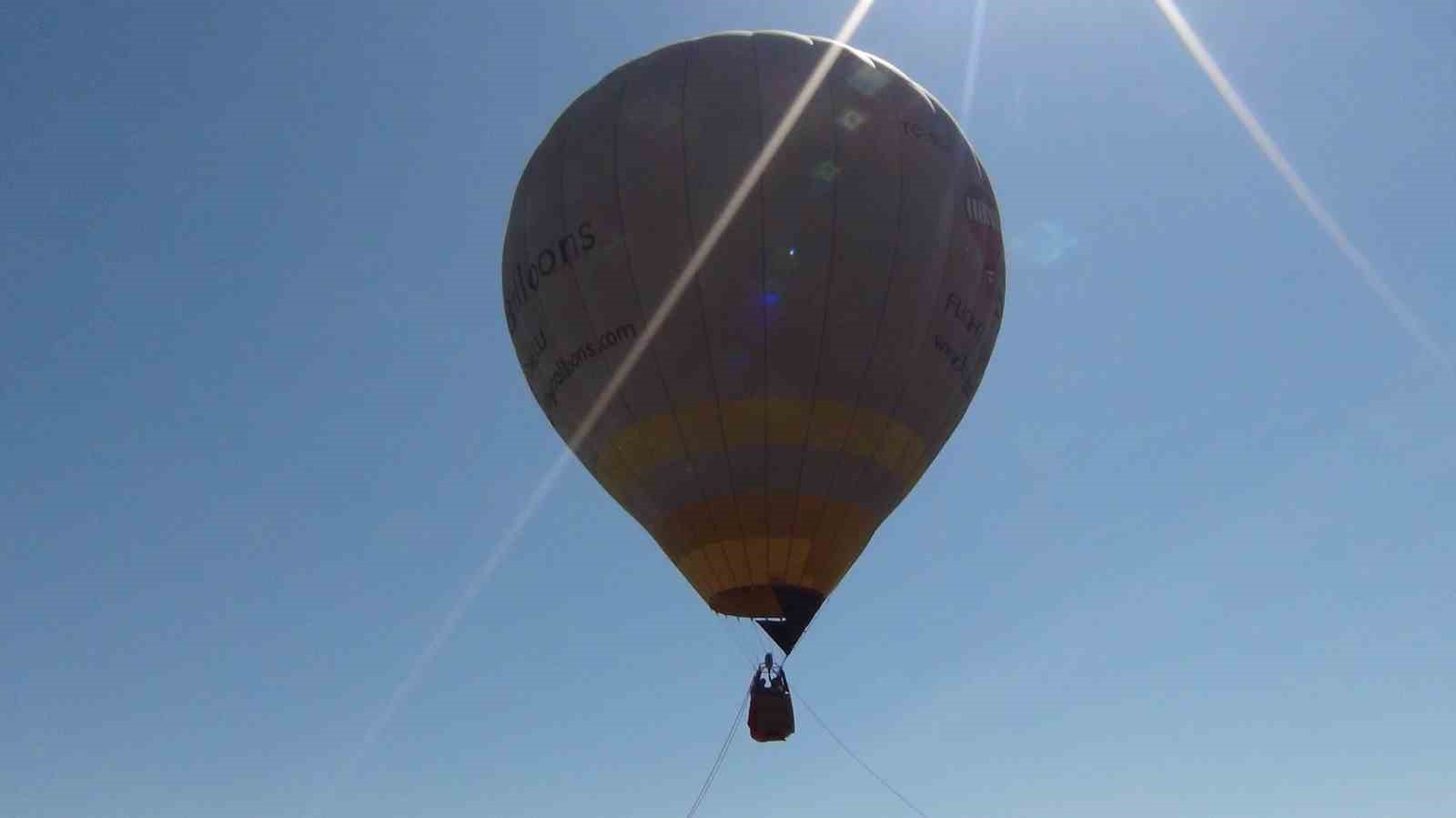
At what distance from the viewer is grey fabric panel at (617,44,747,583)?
1834 centimetres

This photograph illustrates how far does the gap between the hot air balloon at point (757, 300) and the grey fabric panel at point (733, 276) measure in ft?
0.09

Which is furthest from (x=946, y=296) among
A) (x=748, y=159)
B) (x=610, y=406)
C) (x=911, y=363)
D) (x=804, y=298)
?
(x=610, y=406)

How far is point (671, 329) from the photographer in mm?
18469

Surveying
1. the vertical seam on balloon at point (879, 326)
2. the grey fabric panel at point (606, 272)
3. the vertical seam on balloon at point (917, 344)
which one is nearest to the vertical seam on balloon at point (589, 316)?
the grey fabric panel at point (606, 272)

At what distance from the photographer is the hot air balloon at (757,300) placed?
18281mm

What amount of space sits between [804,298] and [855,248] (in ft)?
3.62

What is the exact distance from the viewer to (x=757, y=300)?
18.2 metres

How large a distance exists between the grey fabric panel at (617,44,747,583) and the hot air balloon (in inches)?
1.1

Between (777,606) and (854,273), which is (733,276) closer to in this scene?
(854,273)

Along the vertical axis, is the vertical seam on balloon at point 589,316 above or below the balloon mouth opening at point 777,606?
above

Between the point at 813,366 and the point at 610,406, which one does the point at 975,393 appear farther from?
the point at 610,406

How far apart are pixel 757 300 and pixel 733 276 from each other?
497 mm

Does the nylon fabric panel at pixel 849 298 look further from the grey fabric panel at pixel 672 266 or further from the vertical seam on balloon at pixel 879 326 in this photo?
the grey fabric panel at pixel 672 266

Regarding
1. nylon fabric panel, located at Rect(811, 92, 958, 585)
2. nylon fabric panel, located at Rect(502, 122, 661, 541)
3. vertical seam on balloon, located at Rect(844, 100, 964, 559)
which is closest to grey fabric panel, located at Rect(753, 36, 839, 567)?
nylon fabric panel, located at Rect(811, 92, 958, 585)
